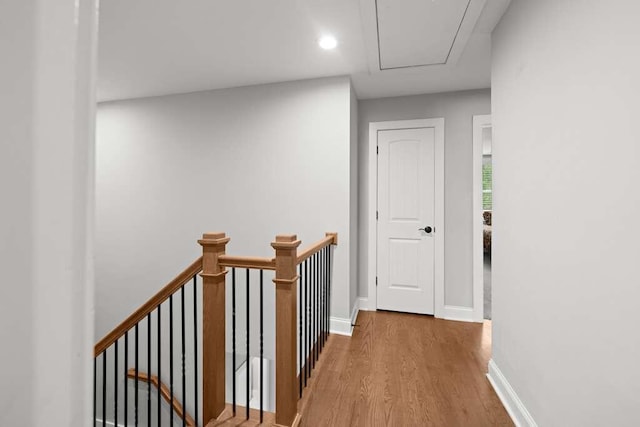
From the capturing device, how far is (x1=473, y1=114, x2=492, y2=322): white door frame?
3.07m

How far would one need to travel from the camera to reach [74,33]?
25cm

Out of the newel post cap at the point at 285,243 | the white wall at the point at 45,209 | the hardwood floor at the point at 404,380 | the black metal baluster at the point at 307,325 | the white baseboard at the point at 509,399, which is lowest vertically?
the hardwood floor at the point at 404,380

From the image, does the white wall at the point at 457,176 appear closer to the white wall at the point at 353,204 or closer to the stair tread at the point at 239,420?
the white wall at the point at 353,204

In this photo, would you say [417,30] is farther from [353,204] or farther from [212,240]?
[212,240]

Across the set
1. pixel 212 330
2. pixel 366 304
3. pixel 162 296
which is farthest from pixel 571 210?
pixel 366 304

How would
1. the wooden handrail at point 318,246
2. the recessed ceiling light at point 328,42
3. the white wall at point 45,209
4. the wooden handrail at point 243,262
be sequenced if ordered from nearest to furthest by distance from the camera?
the white wall at point 45,209, the wooden handrail at point 243,262, the wooden handrail at point 318,246, the recessed ceiling light at point 328,42

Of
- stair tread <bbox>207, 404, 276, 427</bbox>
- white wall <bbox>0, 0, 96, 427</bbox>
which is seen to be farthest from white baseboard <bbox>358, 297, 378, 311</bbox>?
white wall <bbox>0, 0, 96, 427</bbox>

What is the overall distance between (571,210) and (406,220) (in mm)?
2067

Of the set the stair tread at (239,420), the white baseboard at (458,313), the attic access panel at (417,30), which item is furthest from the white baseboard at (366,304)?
the attic access panel at (417,30)

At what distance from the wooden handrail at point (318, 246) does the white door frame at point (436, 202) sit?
2.35ft

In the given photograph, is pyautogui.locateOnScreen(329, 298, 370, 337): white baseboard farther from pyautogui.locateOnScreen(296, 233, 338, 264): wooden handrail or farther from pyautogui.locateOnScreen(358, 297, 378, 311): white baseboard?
pyautogui.locateOnScreen(296, 233, 338, 264): wooden handrail

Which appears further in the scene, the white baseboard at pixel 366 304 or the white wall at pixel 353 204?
the white baseboard at pixel 366 304

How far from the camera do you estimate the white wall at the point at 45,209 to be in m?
0.20

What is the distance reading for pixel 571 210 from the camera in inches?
48.3
